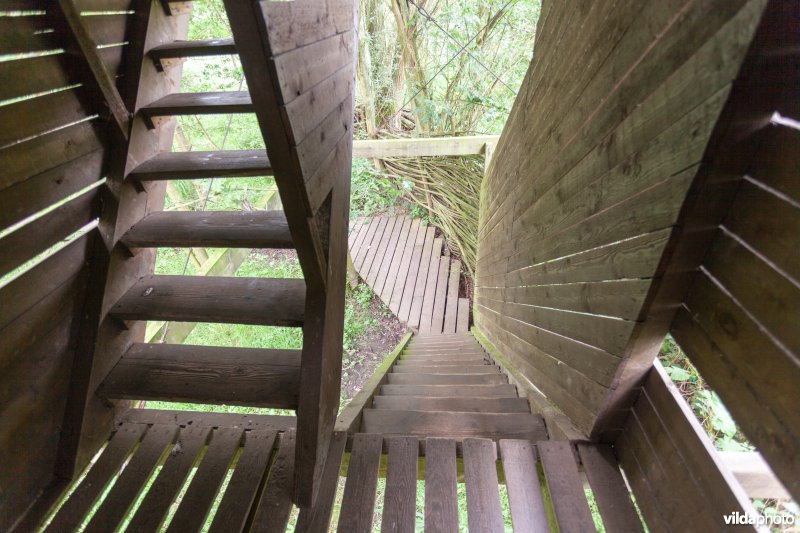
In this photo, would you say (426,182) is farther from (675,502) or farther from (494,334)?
(675,502)

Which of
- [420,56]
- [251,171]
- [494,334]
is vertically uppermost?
[420,56]

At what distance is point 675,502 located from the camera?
958 mm

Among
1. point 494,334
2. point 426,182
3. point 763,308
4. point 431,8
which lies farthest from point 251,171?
point 426,182

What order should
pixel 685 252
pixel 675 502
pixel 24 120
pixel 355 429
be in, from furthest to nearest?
1. pixel 355 429
2. pixel 24 120
3. pixel 675 502
4. pixel 685 252

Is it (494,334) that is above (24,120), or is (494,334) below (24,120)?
below

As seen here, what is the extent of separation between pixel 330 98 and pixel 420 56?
389 centimetres

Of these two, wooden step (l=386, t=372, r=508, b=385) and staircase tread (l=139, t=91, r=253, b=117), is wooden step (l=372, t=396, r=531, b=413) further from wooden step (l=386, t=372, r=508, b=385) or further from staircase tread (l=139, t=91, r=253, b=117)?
staircase tread (l=139, t=91, r=253, b=117)

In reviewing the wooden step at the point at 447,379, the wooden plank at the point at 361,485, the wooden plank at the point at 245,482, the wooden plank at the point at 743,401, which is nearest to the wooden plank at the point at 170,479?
the wooden plank at the point at 245,482

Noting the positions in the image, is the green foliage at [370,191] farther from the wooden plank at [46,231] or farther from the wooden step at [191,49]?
the wooden plank at [46,231]

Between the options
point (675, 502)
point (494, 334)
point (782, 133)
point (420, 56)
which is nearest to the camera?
point (782, 133)

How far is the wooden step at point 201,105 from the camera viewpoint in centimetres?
142

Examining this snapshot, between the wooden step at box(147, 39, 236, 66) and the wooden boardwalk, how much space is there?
4215mm

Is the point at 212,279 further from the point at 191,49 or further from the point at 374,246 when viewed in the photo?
the point at 374,246

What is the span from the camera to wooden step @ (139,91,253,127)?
1417 mm
